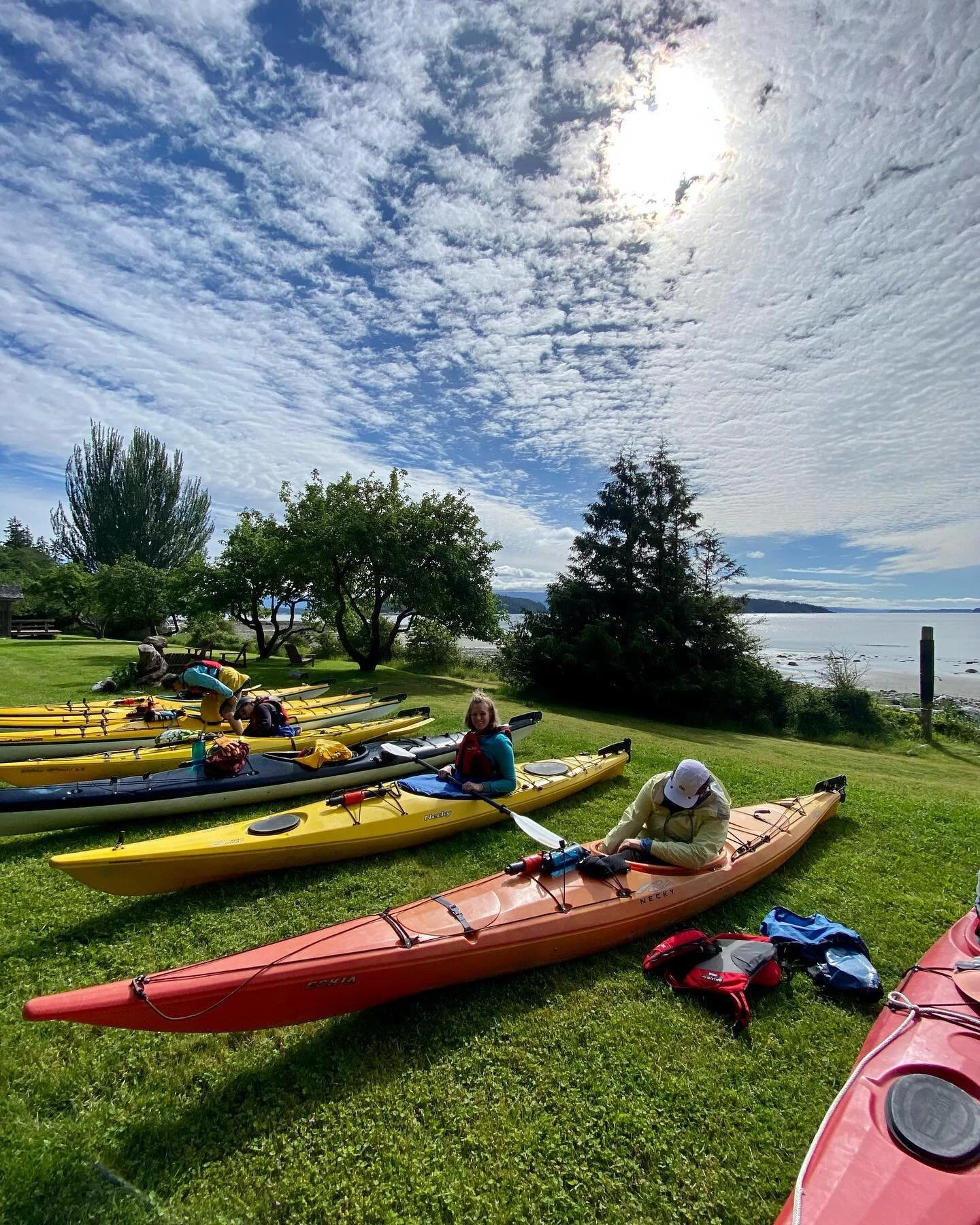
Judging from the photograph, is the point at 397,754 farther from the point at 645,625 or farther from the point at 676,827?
the point at 645,625

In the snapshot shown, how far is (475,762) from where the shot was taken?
625 centimetres

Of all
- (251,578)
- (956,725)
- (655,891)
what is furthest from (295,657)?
(956,725)

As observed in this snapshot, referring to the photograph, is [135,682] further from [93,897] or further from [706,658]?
[706,658]

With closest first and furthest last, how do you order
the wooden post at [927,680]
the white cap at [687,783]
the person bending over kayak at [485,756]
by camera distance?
the white cap at [687,783], the person bending over kayak at [485,756], the wooden post at [927,680]

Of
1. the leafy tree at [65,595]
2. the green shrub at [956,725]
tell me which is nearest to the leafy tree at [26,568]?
the leafy tree at [65,595]

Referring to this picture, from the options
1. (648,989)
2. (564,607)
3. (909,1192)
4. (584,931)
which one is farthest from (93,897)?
A: (564,607)

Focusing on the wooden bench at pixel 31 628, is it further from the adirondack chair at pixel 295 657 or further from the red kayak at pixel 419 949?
the red kayak at pixel 419 949

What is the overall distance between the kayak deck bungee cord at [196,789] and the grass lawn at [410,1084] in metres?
0.59

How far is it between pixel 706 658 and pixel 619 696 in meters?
3.13

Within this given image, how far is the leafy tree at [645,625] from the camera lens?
17875 millimetres

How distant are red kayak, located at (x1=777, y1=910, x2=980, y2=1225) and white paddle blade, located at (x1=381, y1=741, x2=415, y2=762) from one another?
537 cm

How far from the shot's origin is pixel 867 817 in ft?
22.4

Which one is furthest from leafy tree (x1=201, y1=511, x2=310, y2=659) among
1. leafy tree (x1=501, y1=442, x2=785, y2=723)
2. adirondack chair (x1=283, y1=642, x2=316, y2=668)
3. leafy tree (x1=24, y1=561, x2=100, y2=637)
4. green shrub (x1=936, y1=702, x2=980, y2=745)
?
green shrub (x1=936, y1=702, x2=980, y2=745)

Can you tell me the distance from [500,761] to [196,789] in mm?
3377
